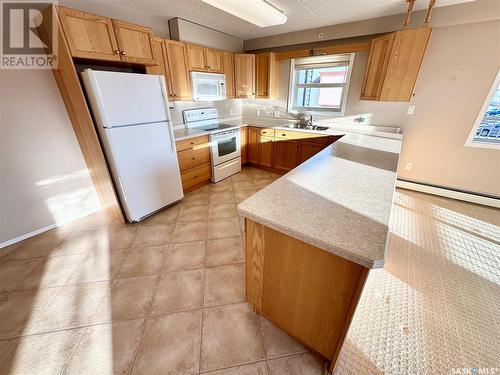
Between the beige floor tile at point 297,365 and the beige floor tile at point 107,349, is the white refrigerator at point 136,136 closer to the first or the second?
the beige floor tile at point 107,349

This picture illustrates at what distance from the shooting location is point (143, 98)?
218 centimetres

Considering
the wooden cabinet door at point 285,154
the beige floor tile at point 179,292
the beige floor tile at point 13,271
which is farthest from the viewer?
the wooden cabinet door at point 285,154

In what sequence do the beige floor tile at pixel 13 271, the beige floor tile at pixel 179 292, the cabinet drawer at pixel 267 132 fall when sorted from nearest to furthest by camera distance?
the beige floor tile at pixel 179 292 < the beige floor tile at pixel 13 271 < the cabinet drawer at pixel 267 132

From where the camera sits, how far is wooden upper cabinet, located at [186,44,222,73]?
296 centimetres

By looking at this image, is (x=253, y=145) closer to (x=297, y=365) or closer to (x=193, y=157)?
(x=193, y=157)

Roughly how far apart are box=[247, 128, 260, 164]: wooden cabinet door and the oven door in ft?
1.07

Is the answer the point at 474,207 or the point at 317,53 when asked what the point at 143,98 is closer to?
the point at 317,53

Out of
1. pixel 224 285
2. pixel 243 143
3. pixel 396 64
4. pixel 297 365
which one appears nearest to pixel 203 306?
pixel 224 285

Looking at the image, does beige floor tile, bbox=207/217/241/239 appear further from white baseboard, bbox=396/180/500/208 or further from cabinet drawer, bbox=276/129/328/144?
white baseboard, bbox=396/180/500/208

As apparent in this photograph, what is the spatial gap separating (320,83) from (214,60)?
186 centimetres

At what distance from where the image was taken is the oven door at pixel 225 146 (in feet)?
10.9

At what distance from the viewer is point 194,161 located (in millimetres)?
3139

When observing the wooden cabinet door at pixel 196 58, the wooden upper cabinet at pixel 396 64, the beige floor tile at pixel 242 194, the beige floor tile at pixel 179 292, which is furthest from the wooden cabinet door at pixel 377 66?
the beige floor tile at pixel 179 292

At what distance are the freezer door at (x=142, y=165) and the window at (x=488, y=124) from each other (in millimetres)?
3943
